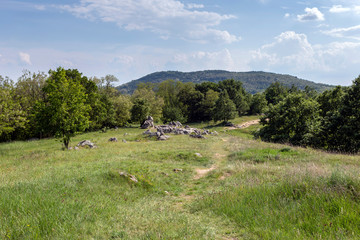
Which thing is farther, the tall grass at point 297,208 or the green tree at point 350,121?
the green tree at point 350,121

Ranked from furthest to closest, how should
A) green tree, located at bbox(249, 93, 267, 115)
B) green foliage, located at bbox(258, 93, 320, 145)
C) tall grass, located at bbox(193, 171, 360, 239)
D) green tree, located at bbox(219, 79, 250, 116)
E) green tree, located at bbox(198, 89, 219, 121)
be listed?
1. green tree, located at bbox(249, 93, 267, 115)
2. green tree, located at bbox(219, 79, 250, 116)
3. green tree, located at bbox(198, 89, 219, 121)
4. green foliage, located at bbox(258, 93, 320, 145)
5. tall grass, located at bbox(193, 171, 360, 239)

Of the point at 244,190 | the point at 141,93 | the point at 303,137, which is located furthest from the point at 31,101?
the point at 303,137

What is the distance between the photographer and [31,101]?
47031 mm

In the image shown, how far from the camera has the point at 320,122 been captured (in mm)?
34031

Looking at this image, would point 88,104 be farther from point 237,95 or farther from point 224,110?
point 237,95

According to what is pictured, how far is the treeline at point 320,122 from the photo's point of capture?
2866 centimetres

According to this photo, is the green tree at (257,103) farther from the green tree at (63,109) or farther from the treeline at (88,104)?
the green tree at (63,109)

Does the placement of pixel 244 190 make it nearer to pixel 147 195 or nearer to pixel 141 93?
pixel 147 195

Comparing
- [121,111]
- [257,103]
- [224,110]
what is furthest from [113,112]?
[257,103]

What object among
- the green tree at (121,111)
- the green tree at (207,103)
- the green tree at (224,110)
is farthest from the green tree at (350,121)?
the green tree at (207,103)

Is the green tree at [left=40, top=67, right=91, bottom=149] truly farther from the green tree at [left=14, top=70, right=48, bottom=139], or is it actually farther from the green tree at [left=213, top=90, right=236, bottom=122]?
the green tree at [left=213, top=90, right=236, bottom=122]

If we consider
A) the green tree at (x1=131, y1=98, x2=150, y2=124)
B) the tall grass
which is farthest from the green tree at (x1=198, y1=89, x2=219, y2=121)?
the tall grass

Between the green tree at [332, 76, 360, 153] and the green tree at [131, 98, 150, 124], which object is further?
the green tree at [131, 98, 150, 124]

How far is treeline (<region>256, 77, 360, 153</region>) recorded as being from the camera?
94.0 feet
